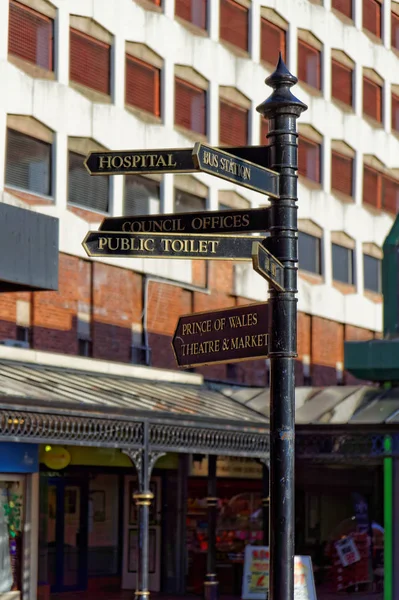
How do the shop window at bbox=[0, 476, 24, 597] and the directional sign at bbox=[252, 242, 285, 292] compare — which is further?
the shop window at bbox=[0, 476, 24, 597]

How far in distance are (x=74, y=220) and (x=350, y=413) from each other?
23.2 ft

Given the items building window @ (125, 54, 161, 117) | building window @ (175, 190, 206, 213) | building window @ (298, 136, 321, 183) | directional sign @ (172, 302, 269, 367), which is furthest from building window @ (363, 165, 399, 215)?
directional sign @ (172, 302, 269, 367)

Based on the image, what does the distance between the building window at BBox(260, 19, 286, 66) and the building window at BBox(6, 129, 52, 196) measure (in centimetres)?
1064

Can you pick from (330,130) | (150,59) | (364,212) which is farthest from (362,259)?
(150,59)

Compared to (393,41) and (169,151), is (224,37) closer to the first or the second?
(393,41)

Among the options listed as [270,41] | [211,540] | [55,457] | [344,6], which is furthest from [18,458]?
[344,6]

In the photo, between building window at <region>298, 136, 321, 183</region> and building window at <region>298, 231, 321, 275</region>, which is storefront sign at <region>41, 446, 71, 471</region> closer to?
building window at <region>298, 231, 321, 275</region>

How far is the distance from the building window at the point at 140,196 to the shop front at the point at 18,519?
7484mm

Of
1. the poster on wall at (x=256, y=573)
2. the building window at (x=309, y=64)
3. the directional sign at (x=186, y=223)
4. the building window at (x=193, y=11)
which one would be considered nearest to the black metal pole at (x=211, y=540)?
the poster on wall at (x=256, y=573)

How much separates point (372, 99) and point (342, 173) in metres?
3.70

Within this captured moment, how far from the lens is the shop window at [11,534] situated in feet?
76.4

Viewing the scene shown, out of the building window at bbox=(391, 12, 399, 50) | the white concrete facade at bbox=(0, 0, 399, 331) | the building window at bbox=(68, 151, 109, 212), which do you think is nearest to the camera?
the white concrete facade at bbox=(0, 0, 399, 331)

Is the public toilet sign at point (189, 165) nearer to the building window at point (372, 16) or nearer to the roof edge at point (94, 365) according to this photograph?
the roof edge at point (94, 365)

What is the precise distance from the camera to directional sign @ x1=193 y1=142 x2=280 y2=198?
30.3 feet
